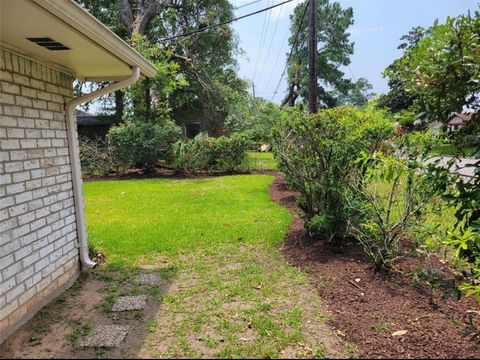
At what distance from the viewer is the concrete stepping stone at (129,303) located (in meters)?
3.31

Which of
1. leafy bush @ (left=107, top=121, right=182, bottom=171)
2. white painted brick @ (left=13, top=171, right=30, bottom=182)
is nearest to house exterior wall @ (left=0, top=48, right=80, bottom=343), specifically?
white painted brick @ (left=13, top=171, right=30, bottom=182)

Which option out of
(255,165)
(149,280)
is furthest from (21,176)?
(255,165)

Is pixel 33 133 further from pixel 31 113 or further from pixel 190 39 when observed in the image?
pixel 190 39

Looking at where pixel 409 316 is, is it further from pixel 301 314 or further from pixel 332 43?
pixel 332 43

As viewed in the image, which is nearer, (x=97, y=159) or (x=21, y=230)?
(x=21, y=230)

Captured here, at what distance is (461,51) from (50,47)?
3.21 metres

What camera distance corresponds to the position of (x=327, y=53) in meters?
31.9

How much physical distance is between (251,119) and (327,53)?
19536mm

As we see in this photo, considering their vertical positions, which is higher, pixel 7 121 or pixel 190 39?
pixel 190 39

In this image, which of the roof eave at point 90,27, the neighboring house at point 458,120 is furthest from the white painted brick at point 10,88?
the neighboring house at point 458,120

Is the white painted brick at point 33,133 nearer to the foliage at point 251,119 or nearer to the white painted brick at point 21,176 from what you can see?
the white painted brick at point 21,176

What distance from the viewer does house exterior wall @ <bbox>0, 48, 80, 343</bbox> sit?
2.86 m

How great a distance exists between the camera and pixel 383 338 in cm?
272

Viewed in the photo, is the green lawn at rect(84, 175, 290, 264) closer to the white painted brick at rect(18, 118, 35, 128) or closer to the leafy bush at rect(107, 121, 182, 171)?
the leafy bush at rect(107, 121, 182, 171)
